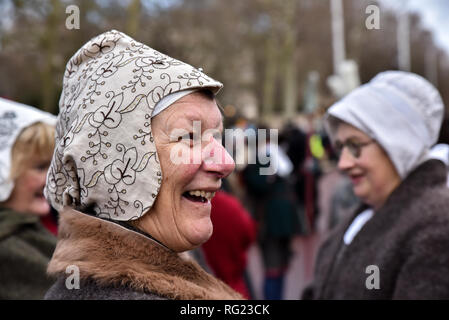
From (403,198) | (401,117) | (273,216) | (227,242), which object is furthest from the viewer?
(273,216)

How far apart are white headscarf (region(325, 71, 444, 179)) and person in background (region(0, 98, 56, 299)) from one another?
5.59 feet

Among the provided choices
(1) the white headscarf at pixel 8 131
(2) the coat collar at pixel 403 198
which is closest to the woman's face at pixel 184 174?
(2) the coat collar at pixel 403 198

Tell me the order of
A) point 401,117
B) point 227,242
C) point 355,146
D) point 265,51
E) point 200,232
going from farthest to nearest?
point 265,51 → point 227,242 → point 355,146 → point 401,117 → point 200,232

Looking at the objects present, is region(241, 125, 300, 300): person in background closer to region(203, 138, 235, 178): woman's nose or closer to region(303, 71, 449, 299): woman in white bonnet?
A: region(303, 71, 449, 299): woman in white bonnet

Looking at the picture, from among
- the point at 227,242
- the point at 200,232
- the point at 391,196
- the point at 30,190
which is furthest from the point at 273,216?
the point at 200,232

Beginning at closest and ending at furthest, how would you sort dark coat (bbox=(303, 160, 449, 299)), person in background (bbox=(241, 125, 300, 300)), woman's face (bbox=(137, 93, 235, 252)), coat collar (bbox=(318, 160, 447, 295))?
woman's face (bbox=(137, 93, 235, 252)), dark coat (bbox=(303, 160, 449, 299)), coat collar (bbox=(318, 160, 447, 295)), person in background (bbox=(241, 125, 300, 300))

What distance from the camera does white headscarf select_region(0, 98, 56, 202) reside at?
8.70 feet

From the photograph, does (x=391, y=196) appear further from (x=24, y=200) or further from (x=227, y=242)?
(x=24, y=200)

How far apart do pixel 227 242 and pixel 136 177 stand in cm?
243

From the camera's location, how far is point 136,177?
1472 mm

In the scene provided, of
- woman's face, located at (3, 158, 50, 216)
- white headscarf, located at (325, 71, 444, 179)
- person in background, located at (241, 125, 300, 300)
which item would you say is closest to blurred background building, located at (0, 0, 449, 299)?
person in background, located at (241, 125, 300, 300)

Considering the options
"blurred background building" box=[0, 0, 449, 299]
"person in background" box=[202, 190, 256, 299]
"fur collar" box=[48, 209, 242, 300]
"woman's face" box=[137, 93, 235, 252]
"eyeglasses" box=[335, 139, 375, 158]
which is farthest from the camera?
"blurred background building" box=[0, 0, 449, 299]

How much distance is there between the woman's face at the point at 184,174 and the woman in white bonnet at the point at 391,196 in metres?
1.14

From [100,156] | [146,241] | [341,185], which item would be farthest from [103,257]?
[341,185]
